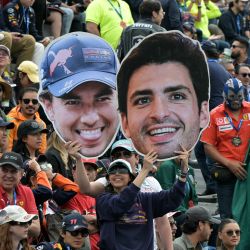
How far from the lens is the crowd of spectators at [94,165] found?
10422mm

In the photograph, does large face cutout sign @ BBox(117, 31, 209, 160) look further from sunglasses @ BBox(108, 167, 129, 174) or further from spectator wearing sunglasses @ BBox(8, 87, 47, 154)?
spectator wearing sunglasses @ BBox(8, 87, 47, 154)

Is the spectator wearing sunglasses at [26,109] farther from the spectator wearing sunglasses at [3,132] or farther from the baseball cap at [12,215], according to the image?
the baseball cap at [12,215]

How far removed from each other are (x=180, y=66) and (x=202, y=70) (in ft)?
0.65

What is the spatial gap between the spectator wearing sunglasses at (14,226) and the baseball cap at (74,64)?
3.56 ft

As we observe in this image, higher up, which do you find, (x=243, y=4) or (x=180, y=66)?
(x=180, y=66)

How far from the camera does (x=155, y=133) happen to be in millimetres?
9984

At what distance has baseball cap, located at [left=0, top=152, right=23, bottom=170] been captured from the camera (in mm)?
10742

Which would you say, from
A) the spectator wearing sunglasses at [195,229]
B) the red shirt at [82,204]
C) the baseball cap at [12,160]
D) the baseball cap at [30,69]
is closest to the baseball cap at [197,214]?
the spectator wearing sunglasses at [195,229]

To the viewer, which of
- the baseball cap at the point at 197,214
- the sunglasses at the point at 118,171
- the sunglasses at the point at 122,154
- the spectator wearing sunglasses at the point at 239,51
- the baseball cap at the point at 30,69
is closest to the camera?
the sunglasses at the point at 118,171

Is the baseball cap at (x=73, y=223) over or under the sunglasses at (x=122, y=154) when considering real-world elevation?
under

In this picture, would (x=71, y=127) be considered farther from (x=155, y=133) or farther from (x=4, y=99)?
(x=4, y=99)

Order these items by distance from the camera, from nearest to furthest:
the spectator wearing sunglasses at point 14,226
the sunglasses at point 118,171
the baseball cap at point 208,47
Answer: the spectator wearing sunglasses at point 14,226
the sunglasses at point 118,171
the baseball cap at point 208,47

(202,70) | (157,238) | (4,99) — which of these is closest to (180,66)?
(202,70)

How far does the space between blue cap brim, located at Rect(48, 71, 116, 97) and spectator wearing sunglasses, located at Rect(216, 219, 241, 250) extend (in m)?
2.81
